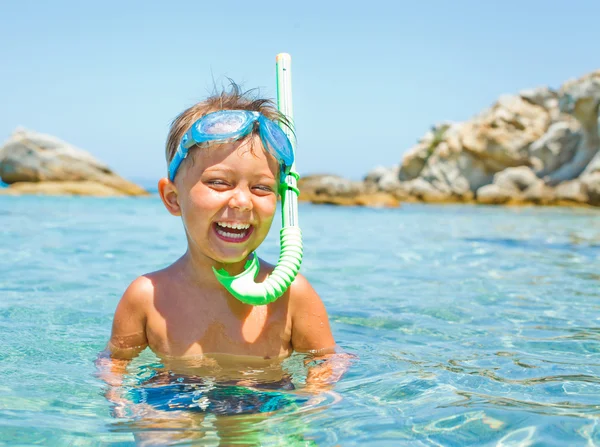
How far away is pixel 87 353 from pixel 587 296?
148 inches

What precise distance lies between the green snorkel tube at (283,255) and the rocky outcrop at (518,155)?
25.8m

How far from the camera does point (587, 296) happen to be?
16.8ft

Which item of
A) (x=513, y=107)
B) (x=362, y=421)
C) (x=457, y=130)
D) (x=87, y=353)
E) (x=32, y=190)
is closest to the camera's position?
(x=362, y=421)

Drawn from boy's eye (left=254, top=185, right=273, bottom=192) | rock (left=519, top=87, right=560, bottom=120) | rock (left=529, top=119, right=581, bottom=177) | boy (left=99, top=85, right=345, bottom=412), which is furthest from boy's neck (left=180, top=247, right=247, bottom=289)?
rock (left=519, top=87, right=560, bottom=120)

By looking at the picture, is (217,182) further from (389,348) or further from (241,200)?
(389,348)

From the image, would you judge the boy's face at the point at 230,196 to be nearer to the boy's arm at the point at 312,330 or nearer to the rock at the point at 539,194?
the boy's arm at the point at 312,330

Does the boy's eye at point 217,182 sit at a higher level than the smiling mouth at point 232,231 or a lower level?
higher

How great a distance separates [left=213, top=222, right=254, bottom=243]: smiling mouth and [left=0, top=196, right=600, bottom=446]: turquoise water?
586 mm

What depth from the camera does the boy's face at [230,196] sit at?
250 cm

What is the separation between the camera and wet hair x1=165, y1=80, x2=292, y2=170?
8.84 feet

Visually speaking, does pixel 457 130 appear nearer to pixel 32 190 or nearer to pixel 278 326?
pixel 32 190

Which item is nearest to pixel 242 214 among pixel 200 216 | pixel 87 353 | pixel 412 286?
pixel 200 216

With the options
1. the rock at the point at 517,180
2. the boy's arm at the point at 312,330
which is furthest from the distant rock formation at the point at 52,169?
the boy's arm at the point at 312,330

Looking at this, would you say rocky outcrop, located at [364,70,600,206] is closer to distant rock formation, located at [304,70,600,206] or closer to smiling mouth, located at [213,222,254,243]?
distant rock formation, located at [304,70,600,206]
